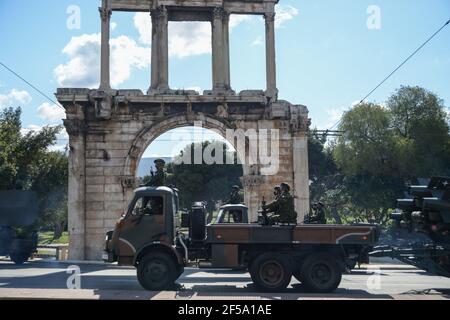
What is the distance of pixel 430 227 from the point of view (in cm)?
1141

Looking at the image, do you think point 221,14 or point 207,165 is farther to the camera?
point 207,165

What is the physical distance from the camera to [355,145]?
28.6 meters

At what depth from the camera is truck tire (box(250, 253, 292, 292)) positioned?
424 inches

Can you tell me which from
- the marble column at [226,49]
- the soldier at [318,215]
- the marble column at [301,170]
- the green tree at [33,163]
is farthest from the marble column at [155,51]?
the soldier at [318,215]

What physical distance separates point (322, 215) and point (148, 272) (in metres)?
6.61

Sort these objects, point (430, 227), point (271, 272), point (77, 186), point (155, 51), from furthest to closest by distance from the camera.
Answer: point (155, 51)
point (77, 186)
point (430, 227)
point (271, 272)

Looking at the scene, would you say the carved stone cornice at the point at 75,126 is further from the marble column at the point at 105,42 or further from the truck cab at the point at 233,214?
the truck cab at the point at 233,214

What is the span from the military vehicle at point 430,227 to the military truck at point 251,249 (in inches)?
55.5

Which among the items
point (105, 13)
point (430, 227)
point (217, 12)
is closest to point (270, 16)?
point (217, 12)

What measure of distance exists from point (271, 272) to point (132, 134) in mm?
11693

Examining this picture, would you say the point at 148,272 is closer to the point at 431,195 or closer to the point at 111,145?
the point at 431,195

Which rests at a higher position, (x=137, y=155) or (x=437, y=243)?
(x=137, y=155)

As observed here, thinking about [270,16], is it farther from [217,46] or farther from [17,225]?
[17,225]
